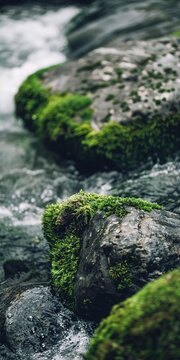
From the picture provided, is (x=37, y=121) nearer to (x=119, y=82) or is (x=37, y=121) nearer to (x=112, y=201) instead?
(x=119, y=82)

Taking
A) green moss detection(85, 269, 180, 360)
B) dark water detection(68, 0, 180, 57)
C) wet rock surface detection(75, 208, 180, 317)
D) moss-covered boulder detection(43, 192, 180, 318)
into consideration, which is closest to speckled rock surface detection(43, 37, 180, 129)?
dark water detection(68, 0, 180, 57)

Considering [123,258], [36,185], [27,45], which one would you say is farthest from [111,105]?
[27,45]

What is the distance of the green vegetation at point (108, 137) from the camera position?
7305 millimetres

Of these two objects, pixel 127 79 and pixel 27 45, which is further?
pixel 27 45

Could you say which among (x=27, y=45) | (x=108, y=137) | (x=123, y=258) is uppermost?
(x=27, y=45)

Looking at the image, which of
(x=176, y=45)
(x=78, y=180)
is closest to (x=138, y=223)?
(x=78, y=180)

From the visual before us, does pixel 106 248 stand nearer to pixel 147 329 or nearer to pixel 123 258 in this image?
pixel 123 258

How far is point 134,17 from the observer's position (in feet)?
42.2

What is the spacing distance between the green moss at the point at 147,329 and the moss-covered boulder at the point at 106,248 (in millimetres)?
1059

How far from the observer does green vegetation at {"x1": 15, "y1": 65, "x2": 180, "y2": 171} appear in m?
7.30

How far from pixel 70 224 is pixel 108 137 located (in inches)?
102

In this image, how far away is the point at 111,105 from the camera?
25.5 ft

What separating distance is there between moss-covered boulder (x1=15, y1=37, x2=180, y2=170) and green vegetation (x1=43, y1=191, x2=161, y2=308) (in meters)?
2.32

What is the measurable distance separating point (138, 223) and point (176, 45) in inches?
223
